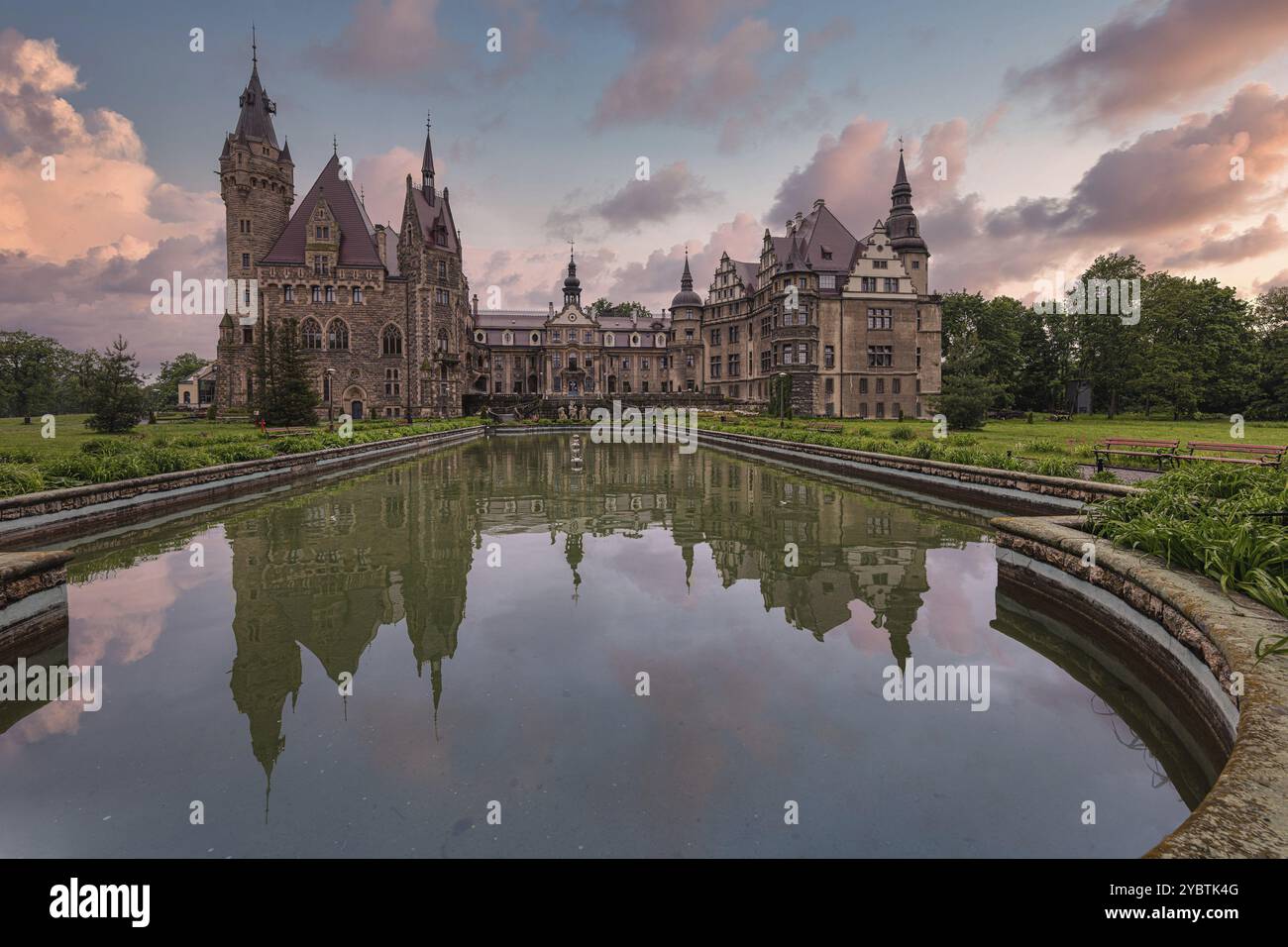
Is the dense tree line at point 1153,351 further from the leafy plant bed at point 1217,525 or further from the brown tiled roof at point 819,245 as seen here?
the leafy plant bed at point 1217,525

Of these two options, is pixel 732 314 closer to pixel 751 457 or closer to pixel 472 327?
pixel 472 327

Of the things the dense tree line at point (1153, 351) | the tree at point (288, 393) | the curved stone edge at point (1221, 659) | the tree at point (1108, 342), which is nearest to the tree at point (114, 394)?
the tree at point (288, 393)

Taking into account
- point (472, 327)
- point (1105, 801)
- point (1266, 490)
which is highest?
point (472, 327)

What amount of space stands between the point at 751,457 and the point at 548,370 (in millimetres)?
Answer: 53588

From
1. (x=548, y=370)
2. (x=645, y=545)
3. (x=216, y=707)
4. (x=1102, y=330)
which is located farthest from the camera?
(x=548, y=370)

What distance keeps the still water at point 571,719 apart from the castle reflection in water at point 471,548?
0.07m

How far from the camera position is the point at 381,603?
23.6 feet

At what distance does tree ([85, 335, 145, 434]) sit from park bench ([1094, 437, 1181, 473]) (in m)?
41.6

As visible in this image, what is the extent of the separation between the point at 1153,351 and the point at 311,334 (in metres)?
72.1

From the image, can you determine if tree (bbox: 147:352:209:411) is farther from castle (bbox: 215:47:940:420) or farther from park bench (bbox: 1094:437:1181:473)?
park bench (bbox: 1094:437:1181:473)

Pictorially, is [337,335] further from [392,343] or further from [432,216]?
[432,216]

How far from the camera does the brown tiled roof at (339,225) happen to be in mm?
53531
